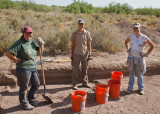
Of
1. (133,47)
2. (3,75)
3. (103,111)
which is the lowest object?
(103,111)

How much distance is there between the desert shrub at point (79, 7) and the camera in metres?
26.5

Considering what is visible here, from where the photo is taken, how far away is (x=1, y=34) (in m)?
7.61

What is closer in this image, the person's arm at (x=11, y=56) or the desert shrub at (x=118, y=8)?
the person's arm at (x=11, y=56)

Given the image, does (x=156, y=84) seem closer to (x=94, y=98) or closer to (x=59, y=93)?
(x=94, y=98)

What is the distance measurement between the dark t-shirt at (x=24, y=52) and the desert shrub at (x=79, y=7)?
2267 cm

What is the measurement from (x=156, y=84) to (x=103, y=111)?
99.6 inches

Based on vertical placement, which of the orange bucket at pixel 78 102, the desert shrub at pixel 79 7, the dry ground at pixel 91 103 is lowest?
the dry ground at pixel 91 103

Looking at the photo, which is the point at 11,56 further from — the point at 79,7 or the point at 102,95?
the point at 79,7

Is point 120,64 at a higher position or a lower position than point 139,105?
higher

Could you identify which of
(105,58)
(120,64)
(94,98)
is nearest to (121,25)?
(105,58)

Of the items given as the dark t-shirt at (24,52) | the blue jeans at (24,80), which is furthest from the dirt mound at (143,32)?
the dark t-shirt at (24,52)

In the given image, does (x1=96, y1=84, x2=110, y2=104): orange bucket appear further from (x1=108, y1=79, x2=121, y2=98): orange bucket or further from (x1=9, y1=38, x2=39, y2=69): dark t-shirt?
(x1=9, y1=38, x2=39, y2=69): dark t-shirt

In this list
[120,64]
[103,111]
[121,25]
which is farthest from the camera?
[121,25]

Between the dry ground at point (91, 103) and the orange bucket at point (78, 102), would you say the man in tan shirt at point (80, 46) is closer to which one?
the dry ground at point (91, 103)
